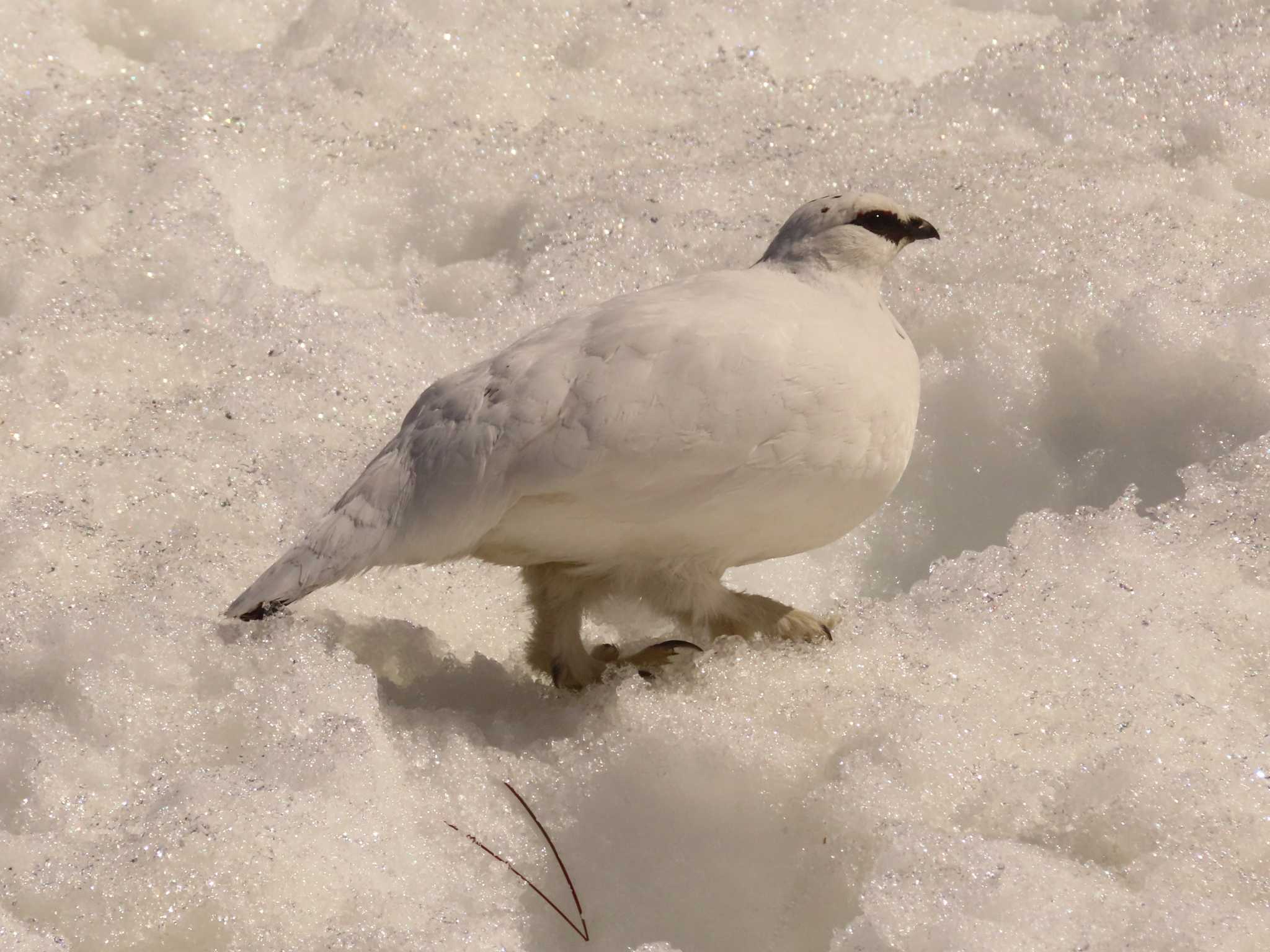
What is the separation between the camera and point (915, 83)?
490cm

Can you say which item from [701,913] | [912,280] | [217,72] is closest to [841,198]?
[912,280]

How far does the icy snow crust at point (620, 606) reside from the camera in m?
2.14

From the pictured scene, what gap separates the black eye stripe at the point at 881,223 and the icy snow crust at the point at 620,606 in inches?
26.6

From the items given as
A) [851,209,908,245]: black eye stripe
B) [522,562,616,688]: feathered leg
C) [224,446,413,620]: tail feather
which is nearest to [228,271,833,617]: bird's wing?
[224,446,413,620]: tail feather

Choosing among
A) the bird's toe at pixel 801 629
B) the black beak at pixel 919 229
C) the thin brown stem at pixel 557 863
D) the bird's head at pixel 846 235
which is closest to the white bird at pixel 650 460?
the bird's toe at pixel 801 629

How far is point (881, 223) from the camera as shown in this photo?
2.81 meters

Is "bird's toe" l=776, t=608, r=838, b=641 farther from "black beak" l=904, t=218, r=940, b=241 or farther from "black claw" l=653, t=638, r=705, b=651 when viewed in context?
"black beak" l=904, t=218, r=940, b=241

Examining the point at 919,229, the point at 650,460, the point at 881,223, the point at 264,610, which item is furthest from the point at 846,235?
the point at 264,610

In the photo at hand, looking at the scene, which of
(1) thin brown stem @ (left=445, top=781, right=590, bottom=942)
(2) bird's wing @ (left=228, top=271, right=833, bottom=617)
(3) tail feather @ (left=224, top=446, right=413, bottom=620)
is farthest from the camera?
(3) tail feather @ (left=224, top=446, right=413, bottom=620)

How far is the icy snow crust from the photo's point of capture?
2.14 metres

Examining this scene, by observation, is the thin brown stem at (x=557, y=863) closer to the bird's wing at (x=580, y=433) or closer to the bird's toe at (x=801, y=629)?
the bird's wing at (x=580, y=433)

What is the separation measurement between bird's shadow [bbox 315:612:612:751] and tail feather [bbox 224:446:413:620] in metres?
0.18

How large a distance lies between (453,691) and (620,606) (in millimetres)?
353

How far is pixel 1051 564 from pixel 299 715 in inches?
58.7
